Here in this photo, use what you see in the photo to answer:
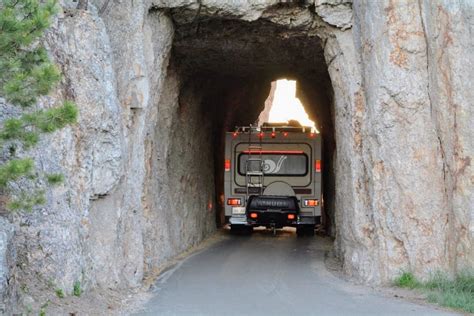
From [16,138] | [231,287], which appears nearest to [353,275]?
[231,287]

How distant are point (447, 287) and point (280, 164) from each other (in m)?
11.3

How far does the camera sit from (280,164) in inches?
906

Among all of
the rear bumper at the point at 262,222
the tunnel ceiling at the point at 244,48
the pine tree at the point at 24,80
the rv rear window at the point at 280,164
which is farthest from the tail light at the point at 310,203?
the pine tree at the point at 24,80

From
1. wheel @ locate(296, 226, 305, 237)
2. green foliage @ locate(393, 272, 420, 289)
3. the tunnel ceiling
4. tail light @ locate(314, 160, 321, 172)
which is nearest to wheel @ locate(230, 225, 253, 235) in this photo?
wheel @ locate(296, 226, 305, 237)

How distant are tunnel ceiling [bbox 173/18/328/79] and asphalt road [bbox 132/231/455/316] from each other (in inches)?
215

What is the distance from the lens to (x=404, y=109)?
13344 mm

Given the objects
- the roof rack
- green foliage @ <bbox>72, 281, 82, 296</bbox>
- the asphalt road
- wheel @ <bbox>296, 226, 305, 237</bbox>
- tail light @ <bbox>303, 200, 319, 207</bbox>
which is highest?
the roof rack

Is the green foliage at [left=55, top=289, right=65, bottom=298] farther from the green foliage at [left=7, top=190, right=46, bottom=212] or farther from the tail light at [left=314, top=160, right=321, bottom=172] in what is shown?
the tail light at [left=314, top=160, right=321, bottom=172]

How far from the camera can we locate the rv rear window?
2298 cm

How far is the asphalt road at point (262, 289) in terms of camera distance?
34.8 feet

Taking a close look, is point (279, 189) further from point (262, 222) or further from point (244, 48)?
point (244, 48)

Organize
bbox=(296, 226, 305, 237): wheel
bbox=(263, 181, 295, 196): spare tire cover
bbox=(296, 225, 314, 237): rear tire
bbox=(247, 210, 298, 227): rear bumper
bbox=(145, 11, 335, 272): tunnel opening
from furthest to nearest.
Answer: bbox=(296, 226, 305, 237): wheel
bbox=(296, 225, 314, 237): rear tire
bbox=(263, 181, 295, 196): spare tire cover
bbox=(247, 210, 298, 227): rear bumper
bbox=(145, 11, 335, 272): tunnel opening

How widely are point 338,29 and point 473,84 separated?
3839mm

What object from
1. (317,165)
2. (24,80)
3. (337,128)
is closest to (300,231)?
(317,165)
